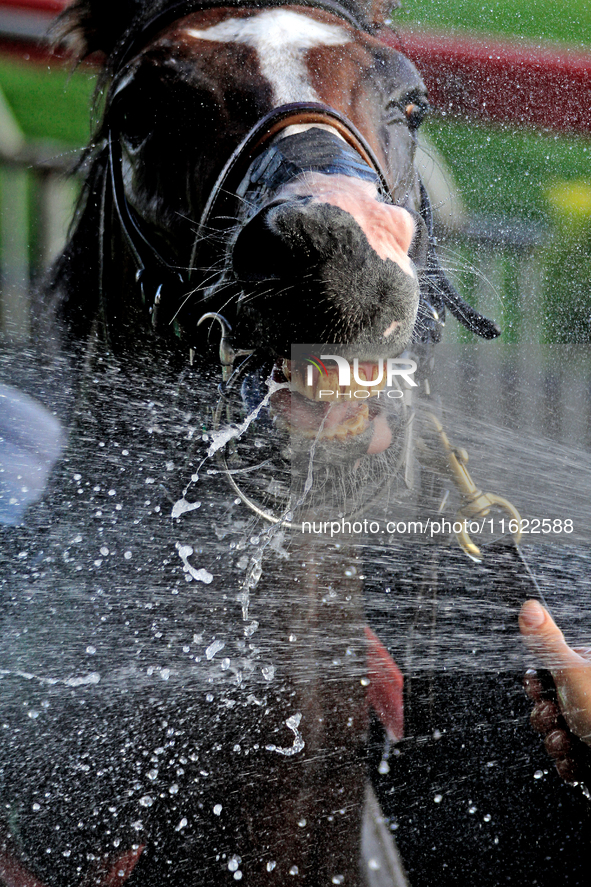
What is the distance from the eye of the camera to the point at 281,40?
2.31ft

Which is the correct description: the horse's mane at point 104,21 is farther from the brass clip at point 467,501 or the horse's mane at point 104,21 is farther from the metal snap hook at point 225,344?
the brass clip at point 467,501

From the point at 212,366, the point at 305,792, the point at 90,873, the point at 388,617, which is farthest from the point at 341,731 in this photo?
the point at 212,366

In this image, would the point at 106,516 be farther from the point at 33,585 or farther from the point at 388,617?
the point at 388,617

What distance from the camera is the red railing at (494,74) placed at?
37.2 inches

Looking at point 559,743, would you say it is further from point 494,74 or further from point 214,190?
point 494,74

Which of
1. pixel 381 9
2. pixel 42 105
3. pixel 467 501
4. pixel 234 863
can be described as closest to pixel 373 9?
pixel 381 9

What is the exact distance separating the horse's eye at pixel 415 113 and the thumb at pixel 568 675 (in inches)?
31.5

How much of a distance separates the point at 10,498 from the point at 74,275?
48 cm

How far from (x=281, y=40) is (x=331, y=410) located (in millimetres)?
472

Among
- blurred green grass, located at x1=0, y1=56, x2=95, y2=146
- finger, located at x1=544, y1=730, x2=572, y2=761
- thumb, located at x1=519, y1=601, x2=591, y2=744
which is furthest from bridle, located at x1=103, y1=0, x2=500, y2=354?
finger, located at x1=544, y1=730, x2=572, y2=761

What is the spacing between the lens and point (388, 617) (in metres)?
0.93

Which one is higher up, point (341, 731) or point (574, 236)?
point (574, 236)

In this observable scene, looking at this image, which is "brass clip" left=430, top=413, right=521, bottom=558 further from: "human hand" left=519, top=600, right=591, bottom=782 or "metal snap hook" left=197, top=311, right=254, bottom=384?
"metal snap hook" left=197, top=311, right=254, bottom=384

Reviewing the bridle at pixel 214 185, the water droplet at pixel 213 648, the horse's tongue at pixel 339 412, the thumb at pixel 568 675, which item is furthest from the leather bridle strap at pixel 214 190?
the thumb at pixel 568 675
